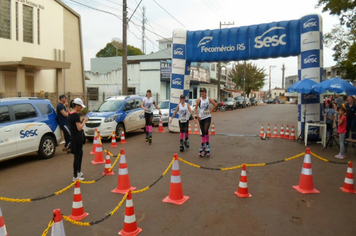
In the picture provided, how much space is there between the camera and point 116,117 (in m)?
12.0

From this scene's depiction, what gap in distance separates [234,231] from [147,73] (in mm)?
27858

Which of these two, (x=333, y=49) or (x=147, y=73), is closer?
(x=333, y=49)

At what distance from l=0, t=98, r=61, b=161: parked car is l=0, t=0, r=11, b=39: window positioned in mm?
11876

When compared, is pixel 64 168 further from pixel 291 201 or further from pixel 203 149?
pixel 291 201

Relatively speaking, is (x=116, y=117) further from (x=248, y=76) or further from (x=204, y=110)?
(x=248, y=76)

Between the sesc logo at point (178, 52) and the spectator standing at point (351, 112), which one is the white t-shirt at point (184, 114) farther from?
the spectator standing at point (351, 112)

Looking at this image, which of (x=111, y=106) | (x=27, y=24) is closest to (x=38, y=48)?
(x=27, y=24)

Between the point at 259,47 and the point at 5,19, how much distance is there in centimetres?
1559

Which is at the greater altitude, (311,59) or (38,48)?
(38,48)

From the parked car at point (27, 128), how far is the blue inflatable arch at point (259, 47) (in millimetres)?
6470

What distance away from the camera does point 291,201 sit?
5281 millimetres

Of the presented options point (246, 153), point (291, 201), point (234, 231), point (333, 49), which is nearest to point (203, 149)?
point (246, 153)

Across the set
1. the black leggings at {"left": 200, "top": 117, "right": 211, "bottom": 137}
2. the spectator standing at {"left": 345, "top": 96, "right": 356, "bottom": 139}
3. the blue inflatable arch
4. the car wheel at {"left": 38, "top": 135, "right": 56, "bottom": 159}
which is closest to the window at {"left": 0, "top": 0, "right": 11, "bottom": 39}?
the blue inflatable arch

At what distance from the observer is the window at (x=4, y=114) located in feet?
24.9
